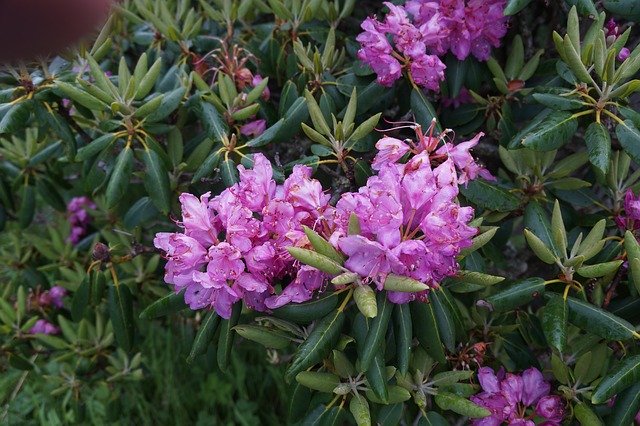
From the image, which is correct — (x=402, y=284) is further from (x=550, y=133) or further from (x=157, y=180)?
(x=157, y=180)

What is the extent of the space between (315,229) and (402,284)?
223 millimetres

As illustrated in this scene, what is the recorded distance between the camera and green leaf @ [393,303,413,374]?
141 centimetres

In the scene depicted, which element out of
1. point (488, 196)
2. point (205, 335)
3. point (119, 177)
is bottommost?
point (205, 335)

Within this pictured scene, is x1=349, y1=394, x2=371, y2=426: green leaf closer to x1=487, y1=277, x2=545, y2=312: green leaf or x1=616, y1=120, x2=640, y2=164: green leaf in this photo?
x1=487, y1=277, x2=545, y2=312: green leaf

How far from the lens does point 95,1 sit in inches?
18.0

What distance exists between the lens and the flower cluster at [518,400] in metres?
1.61

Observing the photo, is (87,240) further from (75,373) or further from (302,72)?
(302,72)

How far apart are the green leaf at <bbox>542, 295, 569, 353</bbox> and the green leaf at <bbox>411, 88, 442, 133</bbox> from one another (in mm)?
519

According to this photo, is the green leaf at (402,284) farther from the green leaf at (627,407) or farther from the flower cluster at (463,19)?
the flower cluster at (463,19)

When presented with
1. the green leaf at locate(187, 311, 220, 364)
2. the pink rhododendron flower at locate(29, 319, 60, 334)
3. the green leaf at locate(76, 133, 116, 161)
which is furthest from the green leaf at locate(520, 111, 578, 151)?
the pink rhododendron flower at locate(29, 319, 60, 334)

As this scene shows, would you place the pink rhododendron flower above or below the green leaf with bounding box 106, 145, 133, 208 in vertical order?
below

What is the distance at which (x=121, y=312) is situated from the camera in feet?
6.69

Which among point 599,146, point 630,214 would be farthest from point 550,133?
point 630,214

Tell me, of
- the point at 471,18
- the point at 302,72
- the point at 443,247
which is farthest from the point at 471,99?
the point at 443,247
